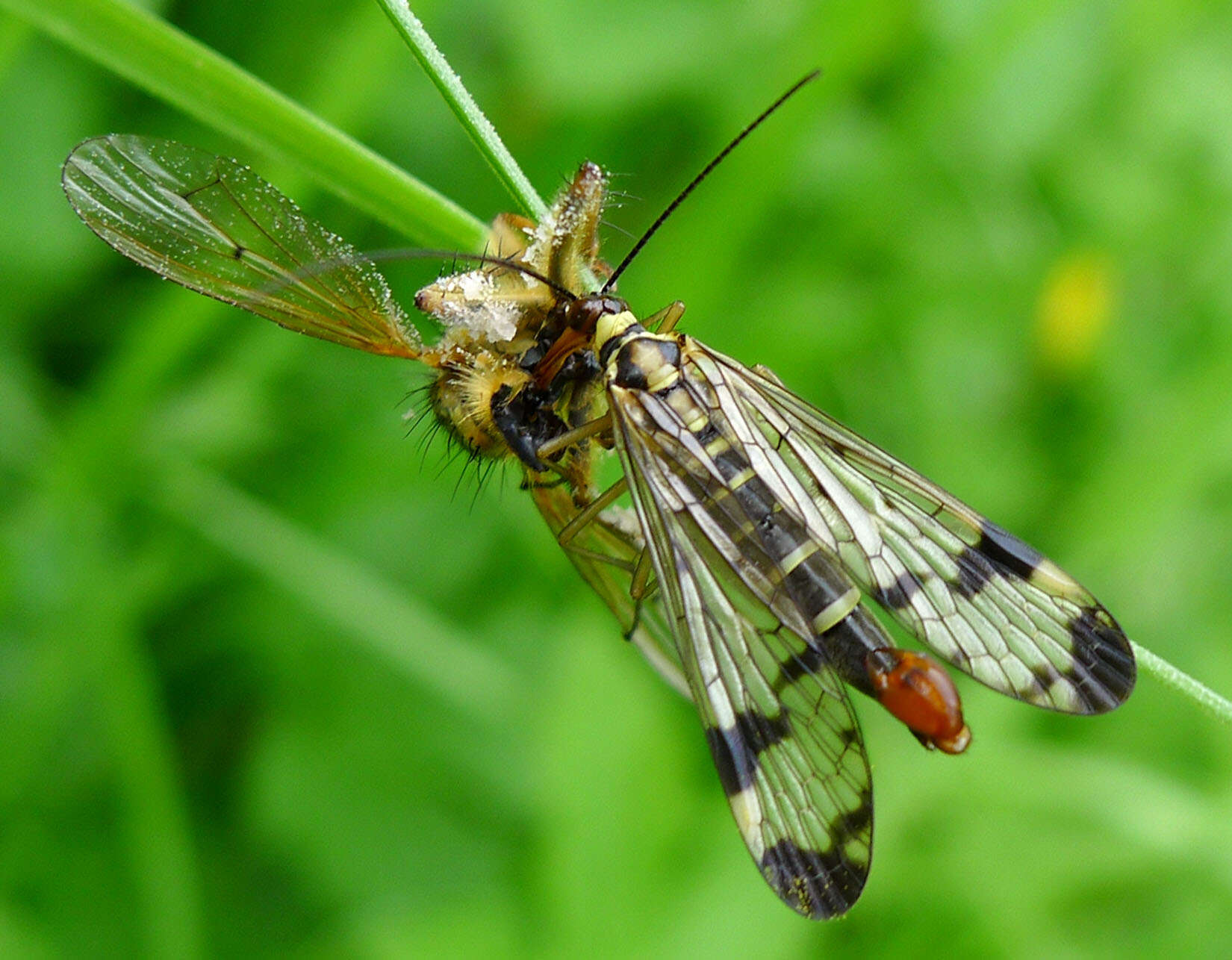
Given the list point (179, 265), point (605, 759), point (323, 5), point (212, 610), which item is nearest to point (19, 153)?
point (323, 5)

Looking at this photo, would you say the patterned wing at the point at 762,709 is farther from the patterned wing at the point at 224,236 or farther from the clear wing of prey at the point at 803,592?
the patterned wing at the point at 224,236

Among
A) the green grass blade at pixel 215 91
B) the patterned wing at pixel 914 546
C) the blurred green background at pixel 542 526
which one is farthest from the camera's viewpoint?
the blurred green background at pixel 542 526

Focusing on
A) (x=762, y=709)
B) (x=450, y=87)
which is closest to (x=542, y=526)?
(x=762, y=709)

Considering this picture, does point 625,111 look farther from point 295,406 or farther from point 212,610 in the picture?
point 212,610

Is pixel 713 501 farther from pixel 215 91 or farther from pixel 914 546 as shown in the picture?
pixel 215 91

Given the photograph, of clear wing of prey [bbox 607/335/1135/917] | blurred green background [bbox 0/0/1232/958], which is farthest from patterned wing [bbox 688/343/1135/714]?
blurred green background [bbox 0/0/1232/958]

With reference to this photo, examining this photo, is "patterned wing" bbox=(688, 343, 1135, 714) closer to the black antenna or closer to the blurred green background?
the black antenna

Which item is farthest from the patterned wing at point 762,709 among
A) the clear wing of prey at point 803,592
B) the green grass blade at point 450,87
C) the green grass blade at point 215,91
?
the green grass blade at point 215,91
